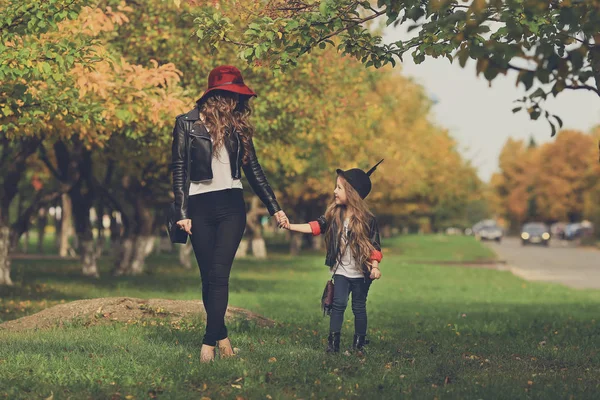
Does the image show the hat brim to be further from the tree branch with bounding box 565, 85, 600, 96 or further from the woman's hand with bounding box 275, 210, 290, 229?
the tree branch with bounding box 565, 85, 600, 96

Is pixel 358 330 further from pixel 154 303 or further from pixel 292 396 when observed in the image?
pixel 154 303

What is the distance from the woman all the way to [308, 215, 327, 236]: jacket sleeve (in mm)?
662

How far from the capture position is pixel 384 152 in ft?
127

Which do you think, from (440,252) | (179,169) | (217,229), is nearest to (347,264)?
(217,229)

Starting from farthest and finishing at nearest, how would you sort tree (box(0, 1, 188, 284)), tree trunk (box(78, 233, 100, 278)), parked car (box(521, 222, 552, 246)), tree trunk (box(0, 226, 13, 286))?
parked car (box(521, 222, 552, 246)), tree trunk (box(78, 233, 100, 278)), tree trunk (box(0, 226, 13, 286)), tree (box(0, 1, 188, 284))

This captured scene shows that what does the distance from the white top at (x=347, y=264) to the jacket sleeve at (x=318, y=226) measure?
18 centimetres

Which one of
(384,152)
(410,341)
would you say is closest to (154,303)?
(410,341)

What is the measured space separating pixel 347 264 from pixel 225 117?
5.70 ft

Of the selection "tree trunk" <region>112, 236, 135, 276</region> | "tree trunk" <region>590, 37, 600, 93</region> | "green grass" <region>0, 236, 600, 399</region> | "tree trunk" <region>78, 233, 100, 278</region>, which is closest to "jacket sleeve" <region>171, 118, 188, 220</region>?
"green grass" <region>0, 236, 600, 399</region>

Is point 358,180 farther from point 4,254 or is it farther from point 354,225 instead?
point 4,254

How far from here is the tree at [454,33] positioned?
5.46m

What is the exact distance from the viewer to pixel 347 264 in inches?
325

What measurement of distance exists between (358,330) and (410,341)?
201cm

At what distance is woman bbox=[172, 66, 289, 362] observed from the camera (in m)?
7.29
